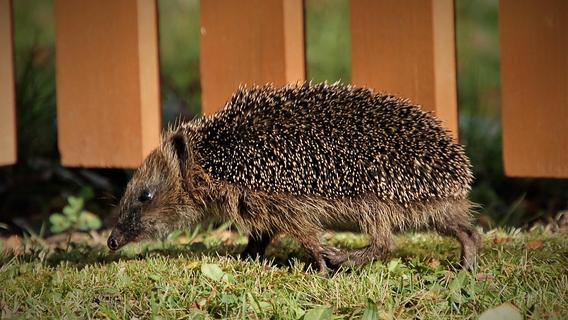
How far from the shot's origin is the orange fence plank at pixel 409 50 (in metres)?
5.79

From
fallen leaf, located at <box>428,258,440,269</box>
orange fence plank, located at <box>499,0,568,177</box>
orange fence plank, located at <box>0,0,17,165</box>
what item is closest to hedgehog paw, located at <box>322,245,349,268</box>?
fallen leaf, located at <box>428,258,440,269</box>

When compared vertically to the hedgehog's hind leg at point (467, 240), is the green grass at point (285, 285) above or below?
below

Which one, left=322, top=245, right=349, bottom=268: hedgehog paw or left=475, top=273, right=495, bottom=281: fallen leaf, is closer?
left=475, top=273, right=495, bottom=281: fallen leaf

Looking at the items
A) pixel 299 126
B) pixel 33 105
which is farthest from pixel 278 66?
pixel 33 105

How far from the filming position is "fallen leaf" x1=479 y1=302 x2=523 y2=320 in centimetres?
401

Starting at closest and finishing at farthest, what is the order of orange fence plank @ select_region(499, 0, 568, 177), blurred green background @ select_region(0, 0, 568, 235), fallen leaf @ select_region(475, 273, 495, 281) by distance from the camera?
1. fallen leaf @ select_region(475, 273, 495, 281)
2. orange fence plank @ select_region(499, 0, 568, 177)
3. blurred green background @ select_region(0, 0, 568, 235)

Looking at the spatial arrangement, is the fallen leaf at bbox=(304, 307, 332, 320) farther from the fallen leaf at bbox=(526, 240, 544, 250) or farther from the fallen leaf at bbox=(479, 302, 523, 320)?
the fallen leaf at bbox=(526, 240, 544, 250)

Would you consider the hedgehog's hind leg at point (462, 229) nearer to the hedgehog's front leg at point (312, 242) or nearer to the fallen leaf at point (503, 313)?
the hedgehog's front leg at point (312, 242)

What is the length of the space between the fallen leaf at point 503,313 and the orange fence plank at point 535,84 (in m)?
1.98

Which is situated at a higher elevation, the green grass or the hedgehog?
the hedgehog

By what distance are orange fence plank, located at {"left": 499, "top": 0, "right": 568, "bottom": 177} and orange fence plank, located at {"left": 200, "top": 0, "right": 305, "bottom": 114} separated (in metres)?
1.37

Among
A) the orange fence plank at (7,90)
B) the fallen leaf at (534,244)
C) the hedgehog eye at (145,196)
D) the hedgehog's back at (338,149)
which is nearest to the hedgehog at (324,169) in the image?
the hedgehog's back at (338,149)

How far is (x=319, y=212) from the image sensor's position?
506 cm

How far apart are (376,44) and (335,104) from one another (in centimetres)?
100
